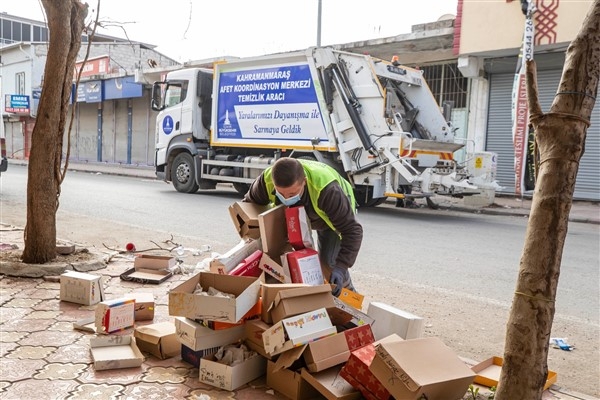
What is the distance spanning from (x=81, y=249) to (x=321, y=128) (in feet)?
20.4

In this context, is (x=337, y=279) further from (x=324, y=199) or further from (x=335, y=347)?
(x=335, y=347)

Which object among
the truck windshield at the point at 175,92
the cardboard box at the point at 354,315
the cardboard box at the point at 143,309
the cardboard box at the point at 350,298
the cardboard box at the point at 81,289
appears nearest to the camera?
the cardboard box at the point at 354,315

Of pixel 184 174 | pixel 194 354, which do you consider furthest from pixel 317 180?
pixel 184 174

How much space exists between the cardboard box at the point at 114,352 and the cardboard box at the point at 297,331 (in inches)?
30.4

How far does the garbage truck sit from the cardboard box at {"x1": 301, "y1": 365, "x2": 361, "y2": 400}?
7.51 m

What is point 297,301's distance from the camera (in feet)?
9.44

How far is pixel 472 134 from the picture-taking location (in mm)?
15438

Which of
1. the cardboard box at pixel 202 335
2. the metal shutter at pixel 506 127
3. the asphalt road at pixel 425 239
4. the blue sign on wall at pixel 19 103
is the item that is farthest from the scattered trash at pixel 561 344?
the blue sign on wall at pixel 19 103

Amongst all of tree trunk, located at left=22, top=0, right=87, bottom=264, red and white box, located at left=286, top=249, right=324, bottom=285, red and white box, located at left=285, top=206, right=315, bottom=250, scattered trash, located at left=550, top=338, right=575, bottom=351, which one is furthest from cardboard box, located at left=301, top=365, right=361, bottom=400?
tree trunk, located at left=22, top=0, right=87, bottom=264

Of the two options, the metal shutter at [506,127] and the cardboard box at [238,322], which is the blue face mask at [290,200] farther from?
the metal shutter at [506,127]

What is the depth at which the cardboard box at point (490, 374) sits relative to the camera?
2906mm

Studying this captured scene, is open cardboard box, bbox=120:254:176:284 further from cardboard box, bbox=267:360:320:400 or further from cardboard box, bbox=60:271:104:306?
cardboard box, bbox=267:360:320:400

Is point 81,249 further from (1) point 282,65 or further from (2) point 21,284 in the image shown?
(1) point 282,65

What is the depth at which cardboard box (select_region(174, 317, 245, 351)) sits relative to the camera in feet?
9.71
